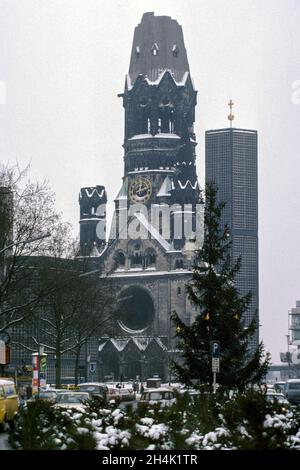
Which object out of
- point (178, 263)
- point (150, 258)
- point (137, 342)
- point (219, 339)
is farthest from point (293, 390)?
point (150, 258)

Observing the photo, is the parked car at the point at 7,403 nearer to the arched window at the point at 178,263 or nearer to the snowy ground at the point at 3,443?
the snowy ground at the point at 3,443

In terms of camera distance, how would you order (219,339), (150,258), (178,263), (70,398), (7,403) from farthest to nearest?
1. (150,258)
2. (178,263)
3. (219,339)
4. (70,398)
5. (7,403)

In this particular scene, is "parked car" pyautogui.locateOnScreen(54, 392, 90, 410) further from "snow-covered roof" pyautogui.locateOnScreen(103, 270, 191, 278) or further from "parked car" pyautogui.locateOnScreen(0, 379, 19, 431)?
"snow-covered roof" pyautogui.locateOnScreen(103, 270, 191, 278)

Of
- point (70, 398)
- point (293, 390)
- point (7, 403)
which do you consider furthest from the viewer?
point (293, 390)

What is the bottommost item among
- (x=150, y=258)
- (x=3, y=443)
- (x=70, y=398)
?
(x=3, y=443)

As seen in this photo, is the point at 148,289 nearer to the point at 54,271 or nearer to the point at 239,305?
the point at 54,271

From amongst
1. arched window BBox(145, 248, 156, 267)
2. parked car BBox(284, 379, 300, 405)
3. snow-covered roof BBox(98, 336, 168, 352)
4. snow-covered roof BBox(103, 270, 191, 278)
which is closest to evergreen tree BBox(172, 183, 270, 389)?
parked car BBox(284, 379, 300, 405)

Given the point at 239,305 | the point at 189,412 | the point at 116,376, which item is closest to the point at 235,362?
the point at 239,305

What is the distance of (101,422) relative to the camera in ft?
92.6

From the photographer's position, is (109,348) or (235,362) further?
(109,348)

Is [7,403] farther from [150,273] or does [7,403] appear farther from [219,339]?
[150,273]

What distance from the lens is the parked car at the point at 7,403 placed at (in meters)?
42.0

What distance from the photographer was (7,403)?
42.9 m
